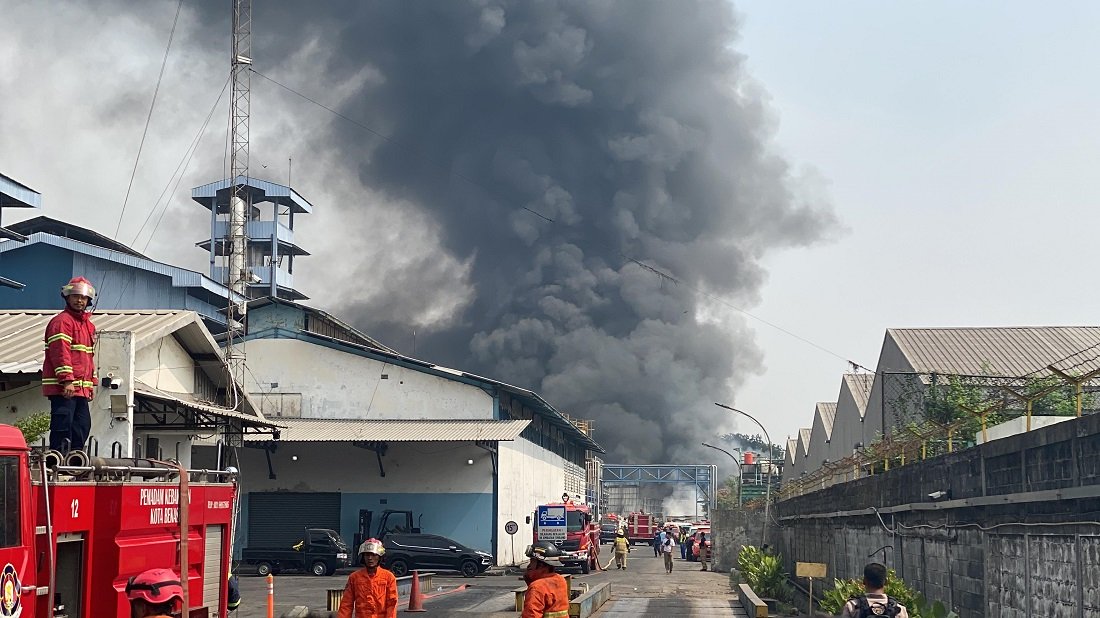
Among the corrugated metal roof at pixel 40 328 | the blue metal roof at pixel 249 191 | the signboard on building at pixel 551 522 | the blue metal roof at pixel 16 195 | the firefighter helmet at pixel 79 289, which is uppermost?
the blue metal roof at pixel 249 191

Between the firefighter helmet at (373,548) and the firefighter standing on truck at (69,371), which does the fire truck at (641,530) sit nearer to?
the firefighter standing on truck at (69,371)

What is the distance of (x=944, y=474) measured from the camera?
55.4 ft

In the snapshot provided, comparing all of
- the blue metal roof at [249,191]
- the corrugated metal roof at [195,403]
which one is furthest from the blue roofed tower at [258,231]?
the corrugated metal roof at [195,403]

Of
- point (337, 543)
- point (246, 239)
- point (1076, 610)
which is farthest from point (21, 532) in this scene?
point (246, 239)

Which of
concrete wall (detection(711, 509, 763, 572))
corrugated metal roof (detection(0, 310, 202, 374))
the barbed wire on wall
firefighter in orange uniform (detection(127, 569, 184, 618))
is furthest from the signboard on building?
firefighter in orange uniform (detection(127, 569, 184, 618))

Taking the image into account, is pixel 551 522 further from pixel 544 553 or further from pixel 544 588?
pixel 544 588

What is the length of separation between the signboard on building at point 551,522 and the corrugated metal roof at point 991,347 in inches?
627

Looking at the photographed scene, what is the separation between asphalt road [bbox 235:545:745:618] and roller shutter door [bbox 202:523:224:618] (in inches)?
521

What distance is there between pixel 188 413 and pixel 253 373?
22.6m

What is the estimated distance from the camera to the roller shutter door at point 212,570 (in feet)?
36.7

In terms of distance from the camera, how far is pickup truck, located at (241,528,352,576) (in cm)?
4247

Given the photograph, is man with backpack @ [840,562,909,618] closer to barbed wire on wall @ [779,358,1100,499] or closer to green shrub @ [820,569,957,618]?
green shrub @ [820,569,957,618]

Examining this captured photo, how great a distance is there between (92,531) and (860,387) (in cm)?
5168

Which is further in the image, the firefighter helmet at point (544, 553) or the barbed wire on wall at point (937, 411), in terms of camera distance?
the barbed wire on wall at point (937, 411)
